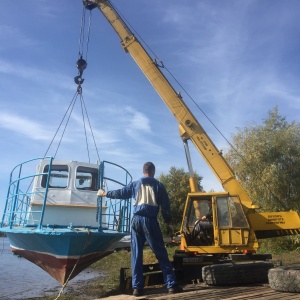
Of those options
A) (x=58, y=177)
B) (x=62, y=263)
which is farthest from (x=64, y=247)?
(x=58, y=177)

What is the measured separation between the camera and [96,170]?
10.2m

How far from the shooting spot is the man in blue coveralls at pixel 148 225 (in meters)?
5.09

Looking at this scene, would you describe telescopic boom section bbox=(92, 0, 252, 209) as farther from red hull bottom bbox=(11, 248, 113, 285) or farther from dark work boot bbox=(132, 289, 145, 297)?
dark work boot bbox=(132, 289, 145, 297)

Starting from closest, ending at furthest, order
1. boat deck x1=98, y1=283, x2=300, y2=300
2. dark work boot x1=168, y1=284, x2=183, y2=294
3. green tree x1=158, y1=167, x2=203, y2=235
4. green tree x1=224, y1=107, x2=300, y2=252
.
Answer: boat deck x1=98, y1=283, x2=300, y2=300, dark work boot x1=168, y1=284, x2=183, y2=294, green tree x1=224, y1=107, x2=300, y2=252, green tree x1=158, y1=167, x2=203, y2=235

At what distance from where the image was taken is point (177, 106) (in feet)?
42.4

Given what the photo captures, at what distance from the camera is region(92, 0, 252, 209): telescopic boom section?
38.3 ft

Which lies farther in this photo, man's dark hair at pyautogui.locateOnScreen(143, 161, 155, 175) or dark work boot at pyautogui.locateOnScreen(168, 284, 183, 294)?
man's dark hair at pyautogui.locateOnScreen(143, 161, 155, 175)

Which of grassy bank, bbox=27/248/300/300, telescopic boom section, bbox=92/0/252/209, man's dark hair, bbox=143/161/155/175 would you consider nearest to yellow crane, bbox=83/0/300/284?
telescopic boom section, bbox=92/0/252/209

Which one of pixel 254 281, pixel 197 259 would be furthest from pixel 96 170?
pixel 254 281

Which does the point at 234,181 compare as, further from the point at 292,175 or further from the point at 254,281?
the point at 292,175

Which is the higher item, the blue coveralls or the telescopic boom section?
the telescopic boom section

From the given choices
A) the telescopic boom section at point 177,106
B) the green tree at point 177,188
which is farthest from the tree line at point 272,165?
the green tree at point 177,188

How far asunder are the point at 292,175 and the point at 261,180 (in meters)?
1.88

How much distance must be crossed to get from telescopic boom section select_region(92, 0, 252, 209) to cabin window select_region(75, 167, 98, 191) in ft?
13.3
